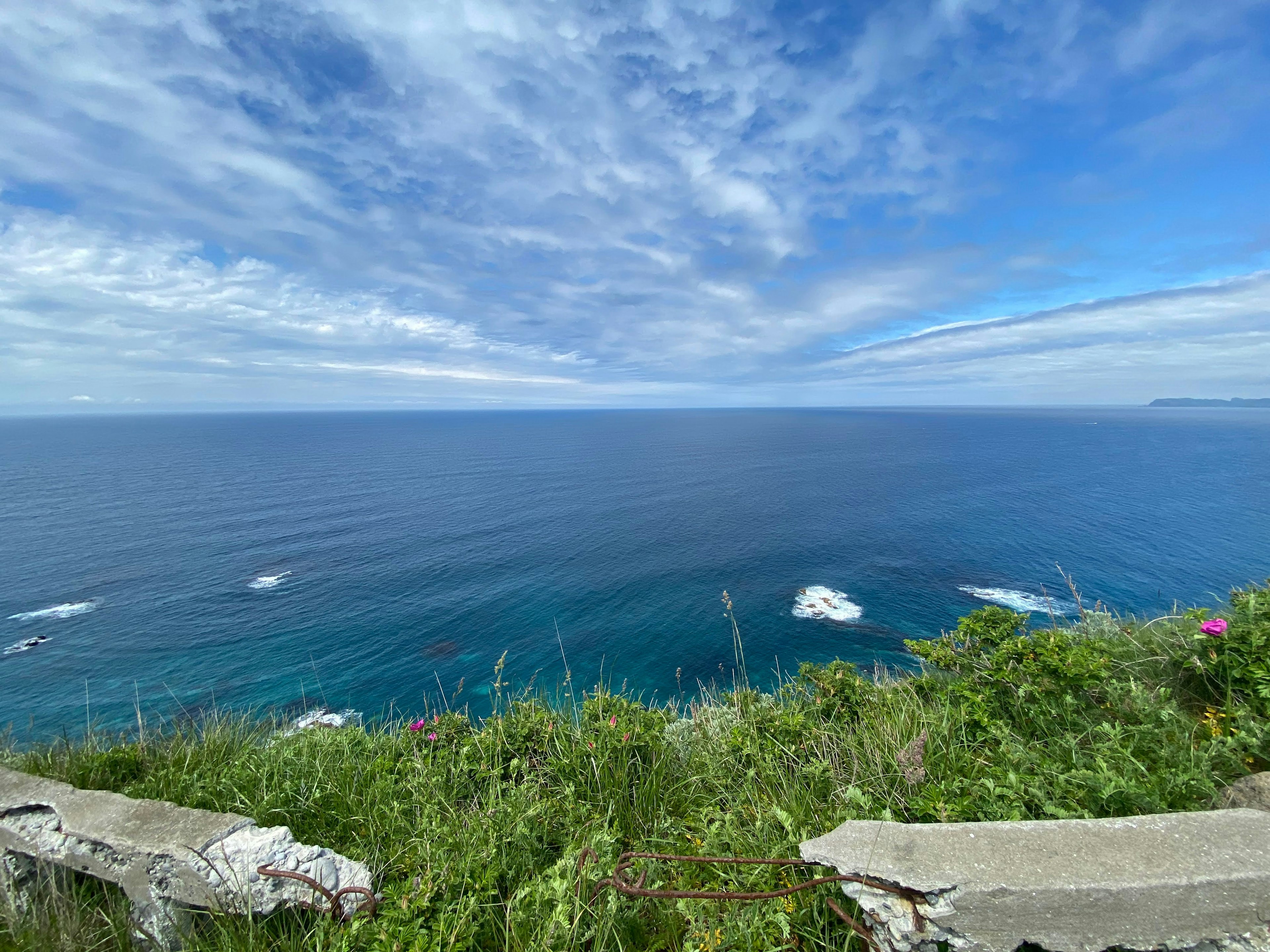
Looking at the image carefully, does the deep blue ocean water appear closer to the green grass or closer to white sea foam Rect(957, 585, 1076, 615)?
white sea foam Rect(957, 585, 1076, 615)

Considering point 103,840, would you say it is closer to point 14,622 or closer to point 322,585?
point 322,585

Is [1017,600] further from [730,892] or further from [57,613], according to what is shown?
[57,613]

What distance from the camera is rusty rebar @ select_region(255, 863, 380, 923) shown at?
125 inches

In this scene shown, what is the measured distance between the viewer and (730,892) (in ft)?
10.1

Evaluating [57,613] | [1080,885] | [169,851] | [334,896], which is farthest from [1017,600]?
[57,613]

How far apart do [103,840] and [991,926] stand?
5.98 metres

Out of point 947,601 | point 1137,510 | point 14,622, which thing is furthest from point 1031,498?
point 14,622

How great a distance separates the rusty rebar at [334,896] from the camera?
125 inches

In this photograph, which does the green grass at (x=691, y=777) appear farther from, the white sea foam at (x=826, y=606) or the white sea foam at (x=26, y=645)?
the white sea foam at (x=26, y=645)

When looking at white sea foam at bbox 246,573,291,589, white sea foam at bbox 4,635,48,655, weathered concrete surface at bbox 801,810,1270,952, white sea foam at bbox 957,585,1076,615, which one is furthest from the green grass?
white sea foam at bbox 246,573,291,589

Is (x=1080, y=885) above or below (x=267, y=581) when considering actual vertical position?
above

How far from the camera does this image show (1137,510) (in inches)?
2142

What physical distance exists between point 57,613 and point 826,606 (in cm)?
5535

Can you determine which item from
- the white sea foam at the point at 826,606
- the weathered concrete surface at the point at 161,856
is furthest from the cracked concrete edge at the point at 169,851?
the white sea foam at the point at 826,606
